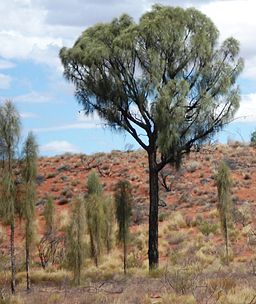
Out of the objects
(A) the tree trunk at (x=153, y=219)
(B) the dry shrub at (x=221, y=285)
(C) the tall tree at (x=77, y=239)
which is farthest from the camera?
(A) the tree trunk at (x=153, y=219)

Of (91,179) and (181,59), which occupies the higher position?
(181,59)

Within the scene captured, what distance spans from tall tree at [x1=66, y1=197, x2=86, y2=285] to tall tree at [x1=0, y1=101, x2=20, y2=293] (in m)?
3.00

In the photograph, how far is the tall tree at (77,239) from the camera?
21.4 metres

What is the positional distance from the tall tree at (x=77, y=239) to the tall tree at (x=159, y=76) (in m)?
3.52

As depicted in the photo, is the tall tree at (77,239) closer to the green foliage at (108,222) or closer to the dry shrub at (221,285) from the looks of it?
the green foliage at (108,222)

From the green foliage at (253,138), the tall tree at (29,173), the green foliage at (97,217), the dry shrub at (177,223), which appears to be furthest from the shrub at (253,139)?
the tall tree at (29,173)

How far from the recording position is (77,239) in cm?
2156

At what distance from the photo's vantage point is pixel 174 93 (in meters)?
22.6

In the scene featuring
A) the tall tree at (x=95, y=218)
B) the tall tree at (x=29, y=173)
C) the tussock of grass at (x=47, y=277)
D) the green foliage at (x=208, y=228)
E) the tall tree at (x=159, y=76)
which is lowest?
the tussock of grass at (x=47, y=277)

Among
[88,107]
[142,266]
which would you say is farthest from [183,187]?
[88,107]

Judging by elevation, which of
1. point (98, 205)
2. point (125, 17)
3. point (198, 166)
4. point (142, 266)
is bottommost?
point (142, 266)

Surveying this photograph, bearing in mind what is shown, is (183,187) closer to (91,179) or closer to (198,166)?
(198,166)

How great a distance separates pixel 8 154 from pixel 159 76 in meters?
6.72

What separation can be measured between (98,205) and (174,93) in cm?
633
